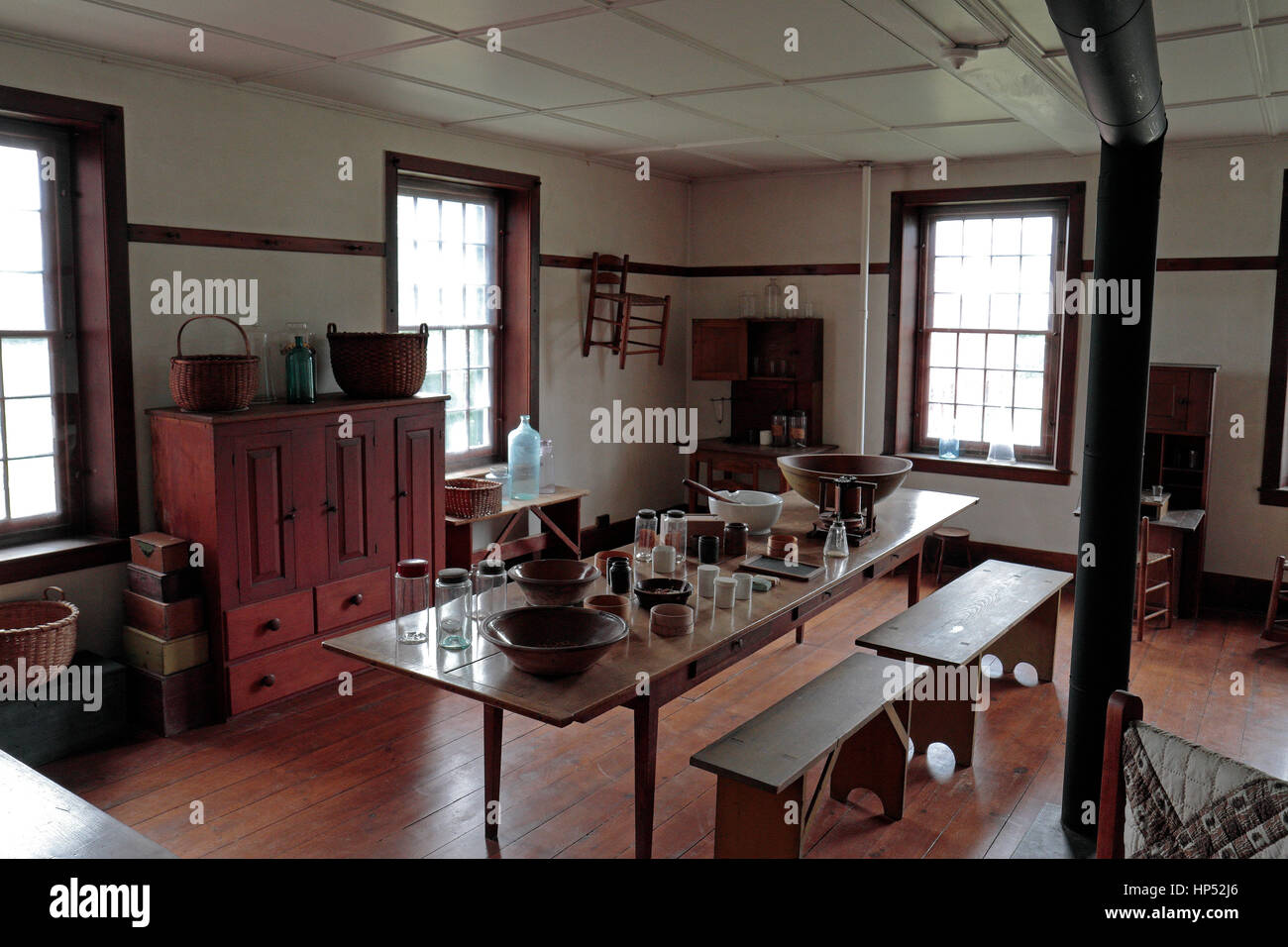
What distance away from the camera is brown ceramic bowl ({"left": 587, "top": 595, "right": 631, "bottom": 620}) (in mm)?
3240

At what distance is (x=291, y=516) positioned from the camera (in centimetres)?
443

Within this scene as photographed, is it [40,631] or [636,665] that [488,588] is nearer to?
[636,665]

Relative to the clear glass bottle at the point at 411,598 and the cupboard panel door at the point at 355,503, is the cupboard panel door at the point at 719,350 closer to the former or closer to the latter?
the cupboard panel door at the point at 355,503

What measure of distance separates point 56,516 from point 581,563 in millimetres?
2442

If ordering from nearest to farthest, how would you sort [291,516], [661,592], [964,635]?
[661,592] → [964,635] → [291,516]

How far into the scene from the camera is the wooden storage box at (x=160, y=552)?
4.14m

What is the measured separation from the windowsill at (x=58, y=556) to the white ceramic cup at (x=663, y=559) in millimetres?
2383

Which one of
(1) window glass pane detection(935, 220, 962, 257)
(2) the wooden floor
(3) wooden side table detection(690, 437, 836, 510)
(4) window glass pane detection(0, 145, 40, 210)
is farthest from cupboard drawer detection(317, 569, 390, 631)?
(1) window glass pane detection(935, 220, 962, 257)

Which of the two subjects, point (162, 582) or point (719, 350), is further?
point (719, 350)

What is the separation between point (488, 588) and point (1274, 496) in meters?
4.85

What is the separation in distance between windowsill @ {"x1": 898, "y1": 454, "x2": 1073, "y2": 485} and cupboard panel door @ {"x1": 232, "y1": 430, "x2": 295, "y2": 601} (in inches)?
169

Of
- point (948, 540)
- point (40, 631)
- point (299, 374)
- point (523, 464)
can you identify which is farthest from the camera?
point (948, 540)

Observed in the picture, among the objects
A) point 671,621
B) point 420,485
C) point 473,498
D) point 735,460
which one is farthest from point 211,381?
point 735,460

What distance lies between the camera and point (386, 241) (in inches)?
211
